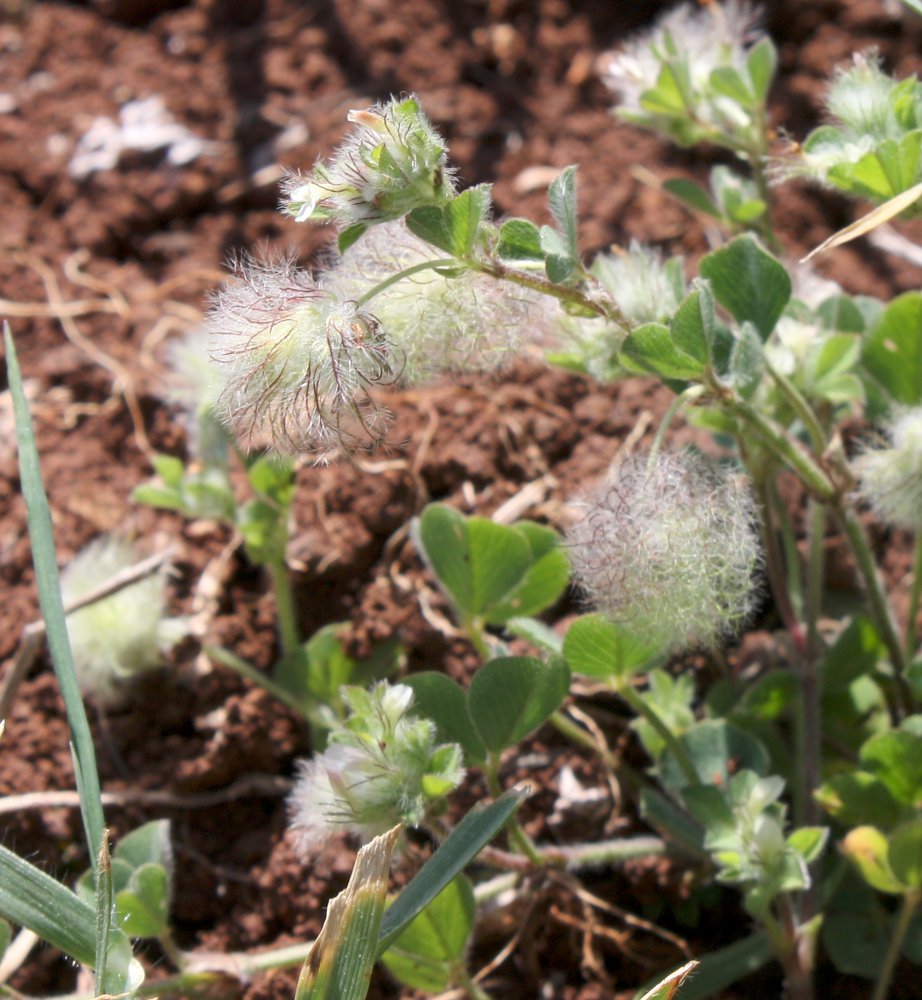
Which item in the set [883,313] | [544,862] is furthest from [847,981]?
[883,313]

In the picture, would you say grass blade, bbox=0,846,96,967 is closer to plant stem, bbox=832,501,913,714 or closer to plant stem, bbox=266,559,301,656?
plant stem, bbox=266,559,301,656

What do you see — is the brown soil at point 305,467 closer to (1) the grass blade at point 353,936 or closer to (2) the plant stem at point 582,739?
(2) the plant stem at point 582,739

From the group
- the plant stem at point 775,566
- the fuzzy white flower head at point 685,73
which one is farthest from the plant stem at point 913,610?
the fuzzy white flower head at point 685,73

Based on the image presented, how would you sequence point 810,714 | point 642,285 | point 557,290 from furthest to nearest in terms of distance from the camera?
point 810,714 < point 642,285 < point 557,290

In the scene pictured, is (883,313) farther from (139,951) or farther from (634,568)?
(139,951)

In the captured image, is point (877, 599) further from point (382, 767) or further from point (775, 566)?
point (382, 767)

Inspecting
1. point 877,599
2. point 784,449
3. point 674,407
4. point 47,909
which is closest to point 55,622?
point 47,909

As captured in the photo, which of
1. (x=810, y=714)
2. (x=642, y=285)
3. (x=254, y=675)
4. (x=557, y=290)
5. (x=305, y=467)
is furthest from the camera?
(x=305, y=467)

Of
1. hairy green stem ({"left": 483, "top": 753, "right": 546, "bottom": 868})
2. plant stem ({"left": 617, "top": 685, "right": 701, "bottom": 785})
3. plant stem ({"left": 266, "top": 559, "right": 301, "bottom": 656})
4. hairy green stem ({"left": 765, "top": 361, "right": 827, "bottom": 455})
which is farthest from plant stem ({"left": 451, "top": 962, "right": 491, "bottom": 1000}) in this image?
hairy green stem ({"left": 765, "top": 361, "right": 827, "bottom": 455})
